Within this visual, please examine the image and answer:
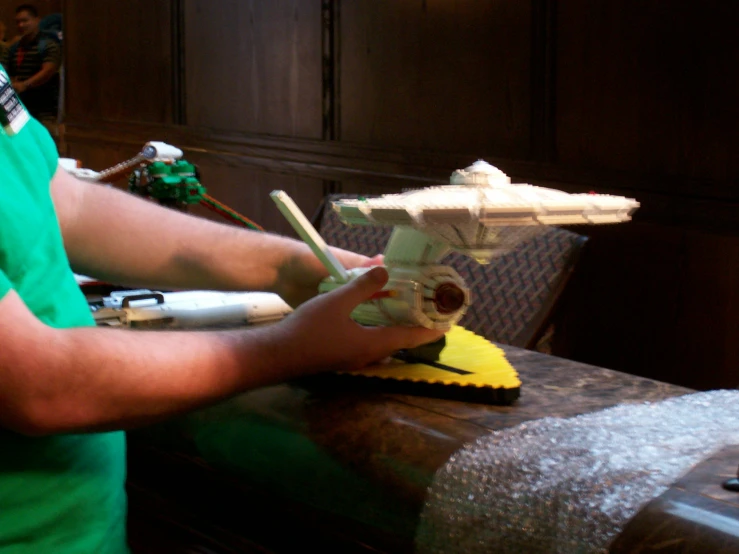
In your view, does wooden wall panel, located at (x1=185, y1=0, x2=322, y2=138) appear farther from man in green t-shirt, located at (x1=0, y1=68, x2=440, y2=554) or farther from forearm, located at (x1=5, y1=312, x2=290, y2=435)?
forearm, located at (x1=5, y1=312, x2=290, y2=435)

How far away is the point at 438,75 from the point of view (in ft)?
9.98

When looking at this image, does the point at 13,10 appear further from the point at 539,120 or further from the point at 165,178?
the point at 165,178

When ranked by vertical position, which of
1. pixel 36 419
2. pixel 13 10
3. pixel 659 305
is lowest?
pixel 659 305

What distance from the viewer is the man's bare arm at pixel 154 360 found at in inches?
33.8

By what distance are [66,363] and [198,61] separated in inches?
140

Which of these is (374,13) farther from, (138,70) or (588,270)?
(138,70)

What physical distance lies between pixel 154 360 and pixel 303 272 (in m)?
0.41

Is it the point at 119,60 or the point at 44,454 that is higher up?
the point at 119,60

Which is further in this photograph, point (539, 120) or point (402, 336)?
point (539, 120)

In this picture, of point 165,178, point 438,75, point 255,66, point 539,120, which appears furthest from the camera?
point 255,66

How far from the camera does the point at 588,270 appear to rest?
2.62 m

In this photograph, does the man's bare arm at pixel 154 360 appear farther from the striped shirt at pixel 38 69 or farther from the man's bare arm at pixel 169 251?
the striped shirt at pixel 38 69

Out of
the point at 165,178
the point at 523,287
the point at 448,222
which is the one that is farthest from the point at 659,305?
the point at 448,222

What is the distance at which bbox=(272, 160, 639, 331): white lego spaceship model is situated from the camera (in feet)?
3.12
